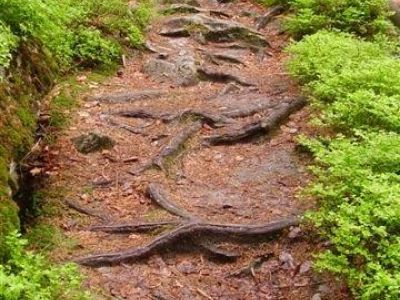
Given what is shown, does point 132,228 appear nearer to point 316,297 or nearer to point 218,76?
point 316,297

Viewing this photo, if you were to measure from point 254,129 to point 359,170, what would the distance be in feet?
10.3

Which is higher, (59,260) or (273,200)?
(59,260)

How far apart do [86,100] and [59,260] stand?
407 cm

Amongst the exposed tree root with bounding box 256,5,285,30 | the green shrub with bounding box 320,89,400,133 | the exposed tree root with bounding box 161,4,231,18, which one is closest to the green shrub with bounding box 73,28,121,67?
the exposed tree root with bounding box 161,4,231,18

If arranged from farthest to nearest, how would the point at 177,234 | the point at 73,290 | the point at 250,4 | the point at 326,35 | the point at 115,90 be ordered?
the point at 250,4 → the point at 326,35 → the point at 115,90 → the point at 177,234 → the point at 73,290

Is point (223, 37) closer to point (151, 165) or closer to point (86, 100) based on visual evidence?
point (86, 100)

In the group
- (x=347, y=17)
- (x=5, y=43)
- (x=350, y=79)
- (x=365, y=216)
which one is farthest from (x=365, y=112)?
(x=347, y=17)

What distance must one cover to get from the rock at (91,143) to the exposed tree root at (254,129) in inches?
59.6

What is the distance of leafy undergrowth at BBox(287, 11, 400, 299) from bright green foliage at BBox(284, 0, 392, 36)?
238 cm

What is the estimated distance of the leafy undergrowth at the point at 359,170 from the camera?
178 inches

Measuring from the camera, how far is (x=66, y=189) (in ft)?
22.0

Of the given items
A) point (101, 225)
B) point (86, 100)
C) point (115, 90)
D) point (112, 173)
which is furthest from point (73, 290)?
point (115, 90)

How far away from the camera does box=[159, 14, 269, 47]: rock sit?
12.9 m

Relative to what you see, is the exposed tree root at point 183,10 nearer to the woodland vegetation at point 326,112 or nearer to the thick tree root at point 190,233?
the woodland vegetation at point 326,112
